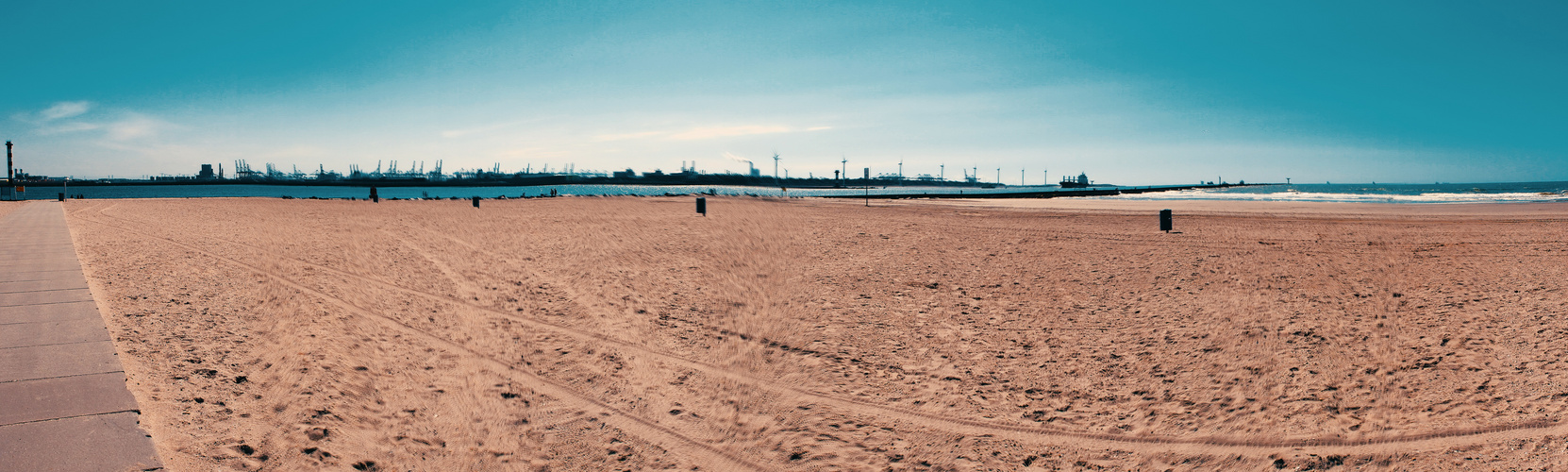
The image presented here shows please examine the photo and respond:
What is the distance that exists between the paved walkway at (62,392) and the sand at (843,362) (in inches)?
7.8

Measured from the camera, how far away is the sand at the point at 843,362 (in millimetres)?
4016

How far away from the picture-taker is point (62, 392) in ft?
13.0

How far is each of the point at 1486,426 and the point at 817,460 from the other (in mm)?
4152

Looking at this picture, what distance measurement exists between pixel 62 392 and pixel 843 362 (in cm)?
518

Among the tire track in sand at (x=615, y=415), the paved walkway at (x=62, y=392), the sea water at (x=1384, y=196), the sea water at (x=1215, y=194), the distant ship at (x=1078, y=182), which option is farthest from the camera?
the distant ship at (x=1078, y=182)

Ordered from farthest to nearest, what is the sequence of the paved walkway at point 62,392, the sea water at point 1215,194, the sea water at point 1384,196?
the sea water at point 1215,194
the sea water at point 1384,196
the paved walkway at point 62,392

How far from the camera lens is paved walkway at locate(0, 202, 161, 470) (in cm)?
320

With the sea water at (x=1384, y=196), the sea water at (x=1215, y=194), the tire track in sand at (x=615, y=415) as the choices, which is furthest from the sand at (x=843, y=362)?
the sea water at (x=1215, y=194)

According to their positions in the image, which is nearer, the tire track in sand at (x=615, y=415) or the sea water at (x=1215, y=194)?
the tire track in sand at (x=615, y=415)

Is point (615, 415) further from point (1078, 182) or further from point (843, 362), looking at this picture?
point (1078, 182)

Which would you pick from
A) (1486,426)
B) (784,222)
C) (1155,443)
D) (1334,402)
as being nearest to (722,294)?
(1155,443)

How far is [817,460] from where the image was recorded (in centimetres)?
394

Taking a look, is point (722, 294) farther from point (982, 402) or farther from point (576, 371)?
point (982, 402)

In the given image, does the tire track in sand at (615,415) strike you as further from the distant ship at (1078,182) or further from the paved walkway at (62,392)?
the distant ship at (1078,182)
